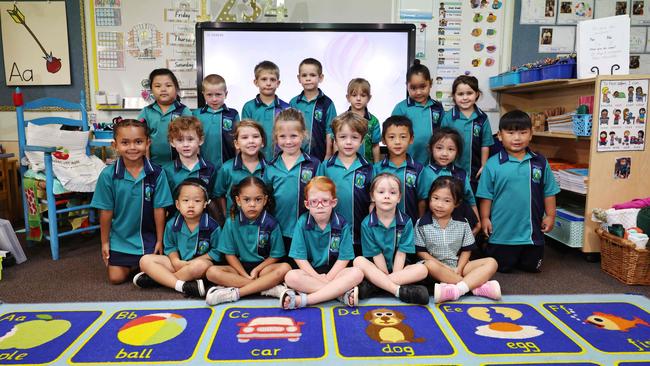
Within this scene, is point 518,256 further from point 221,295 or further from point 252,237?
point 221,295

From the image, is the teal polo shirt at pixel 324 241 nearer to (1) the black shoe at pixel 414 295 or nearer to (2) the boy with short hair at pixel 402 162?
(1) the black shoe at pixel 414 295

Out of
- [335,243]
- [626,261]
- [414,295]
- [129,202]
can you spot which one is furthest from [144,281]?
[626,261]

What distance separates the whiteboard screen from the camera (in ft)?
10.9

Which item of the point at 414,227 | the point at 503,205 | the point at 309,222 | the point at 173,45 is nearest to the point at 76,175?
the point at 173,45

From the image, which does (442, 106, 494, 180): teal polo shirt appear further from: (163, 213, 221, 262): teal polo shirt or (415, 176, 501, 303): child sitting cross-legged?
(163, 213, 221, 262): teal polo shirt

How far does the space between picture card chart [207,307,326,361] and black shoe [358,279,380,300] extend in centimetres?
22

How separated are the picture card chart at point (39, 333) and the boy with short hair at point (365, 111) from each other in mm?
1689

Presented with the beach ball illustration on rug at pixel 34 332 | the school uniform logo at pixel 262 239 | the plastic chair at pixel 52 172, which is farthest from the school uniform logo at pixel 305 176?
the plastic chair at pixel 52 172

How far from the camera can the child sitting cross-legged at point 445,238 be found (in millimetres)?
2176

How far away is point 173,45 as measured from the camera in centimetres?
352

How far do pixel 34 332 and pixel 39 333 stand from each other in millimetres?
25

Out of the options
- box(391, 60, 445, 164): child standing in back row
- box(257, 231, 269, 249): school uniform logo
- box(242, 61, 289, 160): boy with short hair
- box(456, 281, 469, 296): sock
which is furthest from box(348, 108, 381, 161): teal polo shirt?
box(456, 281, 469, 296): sock

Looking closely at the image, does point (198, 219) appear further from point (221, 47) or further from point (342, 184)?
point (221, 47)

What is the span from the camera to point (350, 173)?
2.36 metres
